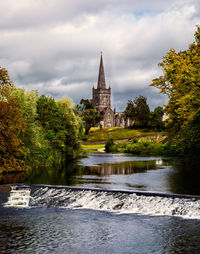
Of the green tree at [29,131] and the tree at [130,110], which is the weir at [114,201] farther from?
the tree at [130,110]

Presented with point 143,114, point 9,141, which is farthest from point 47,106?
point 143,114

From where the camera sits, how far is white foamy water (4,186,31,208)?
88.7 feet

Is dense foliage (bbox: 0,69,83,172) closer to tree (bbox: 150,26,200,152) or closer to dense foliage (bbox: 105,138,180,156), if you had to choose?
tree (bbox: 150,26,200,152)

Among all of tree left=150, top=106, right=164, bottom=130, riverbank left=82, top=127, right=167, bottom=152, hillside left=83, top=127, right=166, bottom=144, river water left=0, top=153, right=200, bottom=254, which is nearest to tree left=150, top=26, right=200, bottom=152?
river water left=0, top=153, right=200, bottom=254

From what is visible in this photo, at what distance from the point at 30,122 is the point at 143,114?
344 feet

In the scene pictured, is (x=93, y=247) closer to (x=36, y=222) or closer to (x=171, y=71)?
(x=36, y=222)

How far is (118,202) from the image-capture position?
25.4 metres

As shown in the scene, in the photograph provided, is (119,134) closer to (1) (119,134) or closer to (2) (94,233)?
(1) (119,134)

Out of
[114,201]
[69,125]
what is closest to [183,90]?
[114,201]

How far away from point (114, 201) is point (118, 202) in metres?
0.39

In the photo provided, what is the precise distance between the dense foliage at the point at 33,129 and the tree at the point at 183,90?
61.0 feet

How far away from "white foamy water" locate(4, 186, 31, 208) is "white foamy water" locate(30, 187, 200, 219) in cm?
57

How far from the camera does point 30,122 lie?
47750 millimetres

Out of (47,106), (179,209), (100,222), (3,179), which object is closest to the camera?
(100,222)
